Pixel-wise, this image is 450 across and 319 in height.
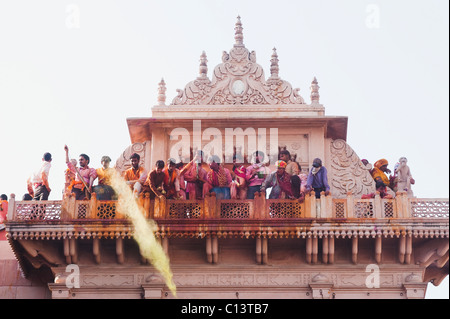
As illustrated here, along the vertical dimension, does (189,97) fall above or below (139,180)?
above

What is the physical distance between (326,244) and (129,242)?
4004 mm

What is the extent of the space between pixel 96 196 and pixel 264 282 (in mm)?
3889

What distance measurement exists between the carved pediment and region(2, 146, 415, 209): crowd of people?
1.69 metres

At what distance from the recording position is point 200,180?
90.9 feet

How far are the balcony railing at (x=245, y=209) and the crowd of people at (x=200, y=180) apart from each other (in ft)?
0.88

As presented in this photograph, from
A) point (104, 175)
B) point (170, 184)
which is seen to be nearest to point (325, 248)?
point (170, 184)

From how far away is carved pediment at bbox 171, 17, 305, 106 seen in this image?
29641 mm

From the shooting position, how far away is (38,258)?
27.5 meters

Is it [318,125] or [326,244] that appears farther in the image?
[318,125]

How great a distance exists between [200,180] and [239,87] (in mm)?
3090

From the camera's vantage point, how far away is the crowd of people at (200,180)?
27.5 metres
